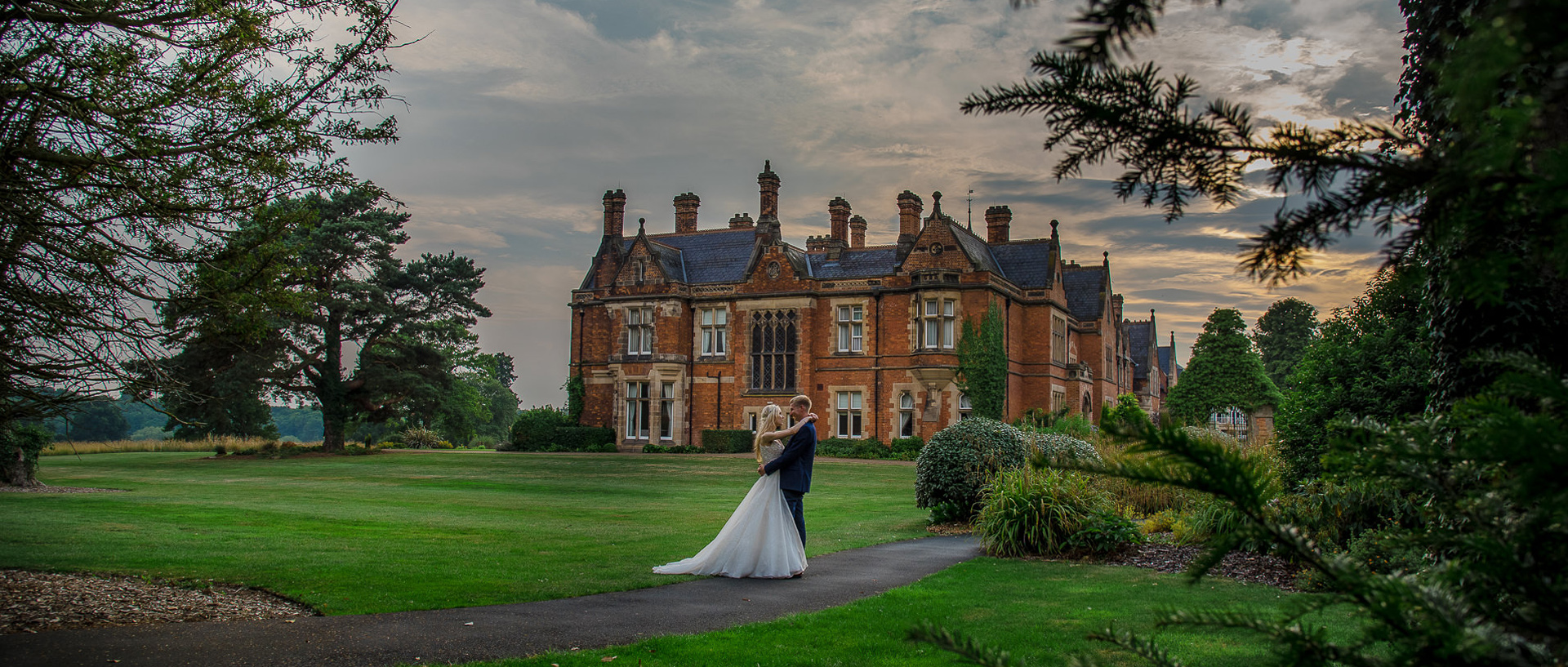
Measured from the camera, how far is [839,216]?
43156mm

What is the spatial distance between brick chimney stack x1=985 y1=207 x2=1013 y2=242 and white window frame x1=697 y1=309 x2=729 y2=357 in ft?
41.0

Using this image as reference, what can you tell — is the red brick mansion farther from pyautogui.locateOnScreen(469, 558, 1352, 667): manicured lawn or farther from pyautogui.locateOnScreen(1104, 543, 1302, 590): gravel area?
pyautogui.locateOnScreen(469, 558, 1352, 667): manicured lawn

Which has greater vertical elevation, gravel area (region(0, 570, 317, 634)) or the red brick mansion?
the red brick mansion

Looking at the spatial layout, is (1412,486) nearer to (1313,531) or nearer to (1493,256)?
(1493,256)

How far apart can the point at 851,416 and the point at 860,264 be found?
Answer: 664cm

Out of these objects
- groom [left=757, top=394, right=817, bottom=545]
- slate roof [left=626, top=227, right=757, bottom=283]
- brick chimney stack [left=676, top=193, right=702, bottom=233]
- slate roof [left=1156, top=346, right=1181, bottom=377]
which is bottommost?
groom [left=757, top=394, right=817, bottom=545]

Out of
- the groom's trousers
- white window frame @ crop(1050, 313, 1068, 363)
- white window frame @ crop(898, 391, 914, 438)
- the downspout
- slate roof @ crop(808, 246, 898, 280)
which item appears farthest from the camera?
white window frame @ crop(1050, 313, 1068, 363)

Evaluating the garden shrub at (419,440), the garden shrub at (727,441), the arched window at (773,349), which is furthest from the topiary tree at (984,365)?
the garden shrub at (419,440)

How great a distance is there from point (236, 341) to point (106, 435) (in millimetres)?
80779

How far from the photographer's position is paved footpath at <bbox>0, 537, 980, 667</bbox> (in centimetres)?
638

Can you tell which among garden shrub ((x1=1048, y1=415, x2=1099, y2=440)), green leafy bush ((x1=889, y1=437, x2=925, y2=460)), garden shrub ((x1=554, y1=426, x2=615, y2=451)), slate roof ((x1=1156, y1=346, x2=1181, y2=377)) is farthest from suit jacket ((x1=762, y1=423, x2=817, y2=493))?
slate roof ((x1=1156, y1=346, x2=1181, y2=377))

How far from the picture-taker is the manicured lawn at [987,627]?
6.43 metres

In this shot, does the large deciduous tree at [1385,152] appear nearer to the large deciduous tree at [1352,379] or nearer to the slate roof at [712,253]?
the large deciduous tree at [1352,379]

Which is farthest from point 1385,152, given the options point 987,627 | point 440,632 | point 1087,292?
point 1087,292
